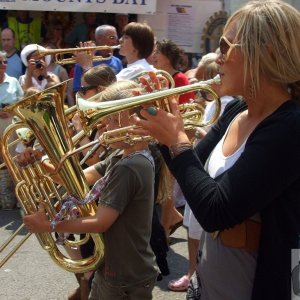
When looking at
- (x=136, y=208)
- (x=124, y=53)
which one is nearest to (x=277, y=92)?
(x=136, y=208)

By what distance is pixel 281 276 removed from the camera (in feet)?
4.53

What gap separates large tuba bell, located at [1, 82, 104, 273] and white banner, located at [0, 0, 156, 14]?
4588 mm

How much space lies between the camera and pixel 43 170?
2219 mm

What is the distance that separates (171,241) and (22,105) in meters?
2.72

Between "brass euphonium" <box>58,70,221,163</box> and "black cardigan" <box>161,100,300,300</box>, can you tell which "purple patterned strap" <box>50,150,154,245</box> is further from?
"black cardigan" <box>161,100,300,300</box>

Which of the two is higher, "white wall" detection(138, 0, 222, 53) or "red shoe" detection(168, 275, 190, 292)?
"white wall" detection(138, 0, 222, 53)

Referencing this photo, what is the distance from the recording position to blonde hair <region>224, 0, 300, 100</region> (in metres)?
1.38

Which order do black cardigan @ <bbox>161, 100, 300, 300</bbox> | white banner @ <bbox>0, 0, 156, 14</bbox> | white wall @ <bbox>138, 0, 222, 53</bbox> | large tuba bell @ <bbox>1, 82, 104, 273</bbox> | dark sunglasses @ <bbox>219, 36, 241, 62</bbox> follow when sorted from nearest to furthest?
black cardigan @ <bbox>161, 100, 300, 300</bbox> < dark sunglasses @ <bbox>219, 36, 241, 62</bbox> < large tuba bell @ <bbox>1, 82, 104, 273</bbox> < white banner @ <bbox>0, 0, 156, 14</bbox> < white wall @ <bbox>138, 0, 222, 53</bbox>

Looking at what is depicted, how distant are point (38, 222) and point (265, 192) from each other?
102cm

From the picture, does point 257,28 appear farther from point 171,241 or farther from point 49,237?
point 171,241

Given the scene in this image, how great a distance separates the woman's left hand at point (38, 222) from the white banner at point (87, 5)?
484 cm

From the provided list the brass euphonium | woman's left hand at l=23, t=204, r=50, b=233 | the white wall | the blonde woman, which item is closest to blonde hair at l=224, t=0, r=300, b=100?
the blonde woman

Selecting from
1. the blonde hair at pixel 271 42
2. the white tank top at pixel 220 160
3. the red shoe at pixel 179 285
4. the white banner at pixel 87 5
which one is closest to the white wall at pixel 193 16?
the white banner at pixel 87 5

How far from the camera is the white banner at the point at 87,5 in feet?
21.3
